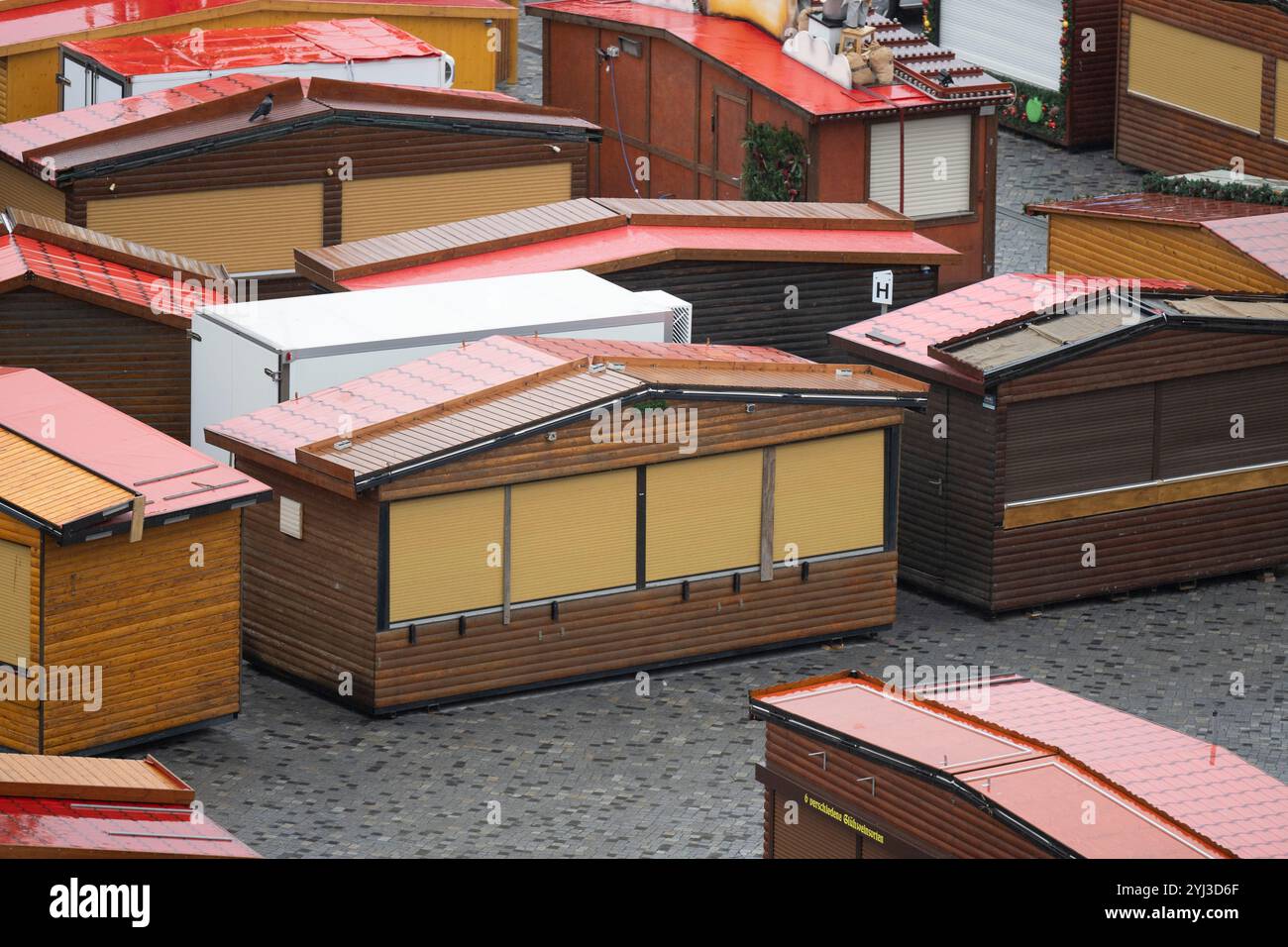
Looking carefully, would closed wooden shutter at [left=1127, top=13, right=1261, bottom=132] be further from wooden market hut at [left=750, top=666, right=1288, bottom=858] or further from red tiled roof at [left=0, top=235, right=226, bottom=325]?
wooden market hut at [left=750, top=666, right=1288, bottom=858]

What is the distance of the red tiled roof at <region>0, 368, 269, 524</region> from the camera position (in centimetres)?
2197

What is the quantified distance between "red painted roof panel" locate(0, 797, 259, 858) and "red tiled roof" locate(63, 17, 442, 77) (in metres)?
20.0

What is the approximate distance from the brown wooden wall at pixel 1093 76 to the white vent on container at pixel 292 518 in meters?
23.9

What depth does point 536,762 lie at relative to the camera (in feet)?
73.6

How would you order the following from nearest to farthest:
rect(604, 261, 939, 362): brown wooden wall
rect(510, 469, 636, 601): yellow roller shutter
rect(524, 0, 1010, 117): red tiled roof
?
1. rect(510, 469, 636, 601): yellow roller shutter
2. rect(604, 261, 939, 362): brown wooden wall
3. rect(524, 0, 1010, 117): red tiled roof

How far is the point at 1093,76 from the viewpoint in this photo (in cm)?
4438

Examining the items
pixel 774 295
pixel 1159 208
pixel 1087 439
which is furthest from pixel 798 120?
pixel 1087 439

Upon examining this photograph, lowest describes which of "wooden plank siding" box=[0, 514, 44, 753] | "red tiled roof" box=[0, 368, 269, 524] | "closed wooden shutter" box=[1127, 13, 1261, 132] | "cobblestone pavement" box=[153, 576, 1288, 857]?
"cobblestone pavement" box=[153, 576, 1288, 857]

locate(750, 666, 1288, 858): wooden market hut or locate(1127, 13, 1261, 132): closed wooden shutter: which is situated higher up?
locate(1127, 13, 1261, 132): closed wooden shutter

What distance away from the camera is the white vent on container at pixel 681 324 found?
27.8m

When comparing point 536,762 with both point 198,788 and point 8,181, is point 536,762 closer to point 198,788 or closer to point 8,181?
point 198,788

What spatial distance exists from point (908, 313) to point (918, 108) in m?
8.43

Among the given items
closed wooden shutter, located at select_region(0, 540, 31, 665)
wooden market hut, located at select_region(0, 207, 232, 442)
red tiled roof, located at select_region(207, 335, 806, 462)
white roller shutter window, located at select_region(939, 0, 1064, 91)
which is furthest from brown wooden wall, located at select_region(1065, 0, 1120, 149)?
closed wooden shutter, located at select_region(0, 540, 31, 665)
